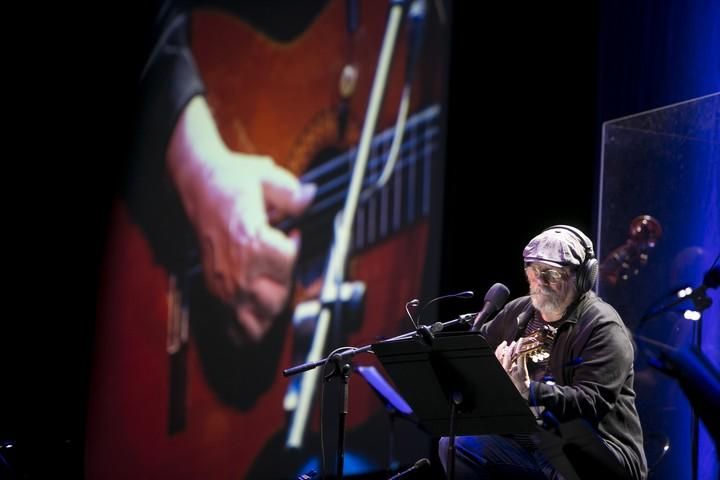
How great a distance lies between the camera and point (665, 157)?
5.14 m

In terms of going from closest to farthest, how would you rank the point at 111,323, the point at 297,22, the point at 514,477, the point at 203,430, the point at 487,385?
the point at 487,385, the point at 514,477, the point at 111,323, the point at 203,430, the point at 297,22

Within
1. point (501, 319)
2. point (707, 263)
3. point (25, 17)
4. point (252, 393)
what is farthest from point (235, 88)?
point (707, 263)

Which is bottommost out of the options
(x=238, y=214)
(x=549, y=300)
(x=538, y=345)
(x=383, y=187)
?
(x=538, y=345)

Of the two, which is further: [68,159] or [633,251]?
[68,159]

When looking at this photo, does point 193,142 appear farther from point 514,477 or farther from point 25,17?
point 514,477

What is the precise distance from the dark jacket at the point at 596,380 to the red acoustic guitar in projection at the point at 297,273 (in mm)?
2981

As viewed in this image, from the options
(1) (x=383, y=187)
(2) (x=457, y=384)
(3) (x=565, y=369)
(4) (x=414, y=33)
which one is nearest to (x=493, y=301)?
(2) (x=457, y=384)

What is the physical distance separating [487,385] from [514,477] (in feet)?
2.53

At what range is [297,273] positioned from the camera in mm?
6633

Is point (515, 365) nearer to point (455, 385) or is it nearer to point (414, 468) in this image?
point (455, 385)

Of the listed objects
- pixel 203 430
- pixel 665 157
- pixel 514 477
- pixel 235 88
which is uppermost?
pixel 235 88

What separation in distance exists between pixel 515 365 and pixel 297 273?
295cm

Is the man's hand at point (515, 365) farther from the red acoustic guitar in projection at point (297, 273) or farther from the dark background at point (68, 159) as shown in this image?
the red acoustic guitar in projection at point (297, 273)

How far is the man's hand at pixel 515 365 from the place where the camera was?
3.75 metres
